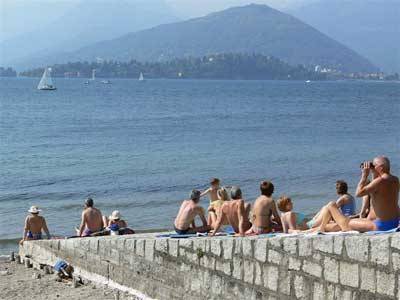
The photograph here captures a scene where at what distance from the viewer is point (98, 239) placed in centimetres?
1112

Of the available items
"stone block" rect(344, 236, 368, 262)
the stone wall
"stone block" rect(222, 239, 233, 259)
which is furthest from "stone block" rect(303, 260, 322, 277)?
"stone block" rect(222, 239, 233, 259)

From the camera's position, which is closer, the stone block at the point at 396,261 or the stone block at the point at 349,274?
the stone block at the point at 396,261

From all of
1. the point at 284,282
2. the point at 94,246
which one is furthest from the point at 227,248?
the point at 94,246

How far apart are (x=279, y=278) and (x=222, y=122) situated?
5024cm

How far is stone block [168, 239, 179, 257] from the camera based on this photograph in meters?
9.48

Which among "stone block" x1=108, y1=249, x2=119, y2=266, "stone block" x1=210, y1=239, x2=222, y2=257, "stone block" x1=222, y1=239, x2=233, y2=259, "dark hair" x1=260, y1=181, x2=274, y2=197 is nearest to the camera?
"stone block" x1=222, y1=239, x2=233, y2=259

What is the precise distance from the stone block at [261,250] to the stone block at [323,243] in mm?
735

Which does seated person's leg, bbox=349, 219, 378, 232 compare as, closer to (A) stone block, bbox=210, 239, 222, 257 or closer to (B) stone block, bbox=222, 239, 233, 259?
(B) stone block, bbox=222, 239, 233, 259

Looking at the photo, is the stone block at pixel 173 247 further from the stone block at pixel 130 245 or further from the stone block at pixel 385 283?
the stone block at pixel 385 283

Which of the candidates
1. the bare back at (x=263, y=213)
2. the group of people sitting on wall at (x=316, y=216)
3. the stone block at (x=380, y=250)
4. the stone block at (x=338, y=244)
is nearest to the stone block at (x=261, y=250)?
the group of people sitting on wall at (x=316, y=216)

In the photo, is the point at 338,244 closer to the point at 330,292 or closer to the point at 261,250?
the point at 330,292

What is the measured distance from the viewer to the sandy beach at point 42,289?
10812 millimetres

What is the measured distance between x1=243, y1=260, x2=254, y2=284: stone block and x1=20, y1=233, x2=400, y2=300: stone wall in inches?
0.4

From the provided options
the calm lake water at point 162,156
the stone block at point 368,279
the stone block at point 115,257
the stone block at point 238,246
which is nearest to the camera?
the stone block at point 368,279
